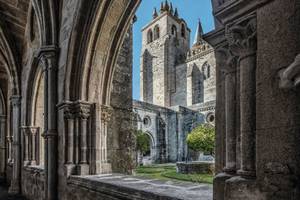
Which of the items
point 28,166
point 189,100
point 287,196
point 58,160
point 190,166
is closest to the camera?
point 287,196

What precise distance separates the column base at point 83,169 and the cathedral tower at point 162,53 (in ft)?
106

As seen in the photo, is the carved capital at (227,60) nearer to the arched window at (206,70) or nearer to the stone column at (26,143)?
the stone column at (26,143)

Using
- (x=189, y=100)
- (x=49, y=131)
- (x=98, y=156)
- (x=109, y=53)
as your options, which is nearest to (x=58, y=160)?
(x=49, y=131)

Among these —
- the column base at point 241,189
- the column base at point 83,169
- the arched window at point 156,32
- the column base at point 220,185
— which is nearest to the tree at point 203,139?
the column base at point 83,169

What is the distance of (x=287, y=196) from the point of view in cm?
135

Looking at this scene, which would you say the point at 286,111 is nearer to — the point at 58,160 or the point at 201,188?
the point at 201,188

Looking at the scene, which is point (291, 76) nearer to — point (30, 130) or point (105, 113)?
point (105, 113)

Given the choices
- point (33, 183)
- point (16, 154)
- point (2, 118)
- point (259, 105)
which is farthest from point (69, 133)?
point (2, 118)

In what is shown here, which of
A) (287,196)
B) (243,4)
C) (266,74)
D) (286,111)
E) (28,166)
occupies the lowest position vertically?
(28,166)

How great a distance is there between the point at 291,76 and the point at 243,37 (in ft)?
1.45

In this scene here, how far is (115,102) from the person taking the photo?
228 inches

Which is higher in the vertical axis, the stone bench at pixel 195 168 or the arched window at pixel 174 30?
the arched window at pixel 174 30

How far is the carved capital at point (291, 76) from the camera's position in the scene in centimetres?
128

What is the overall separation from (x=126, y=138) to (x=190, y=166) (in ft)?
27.7
